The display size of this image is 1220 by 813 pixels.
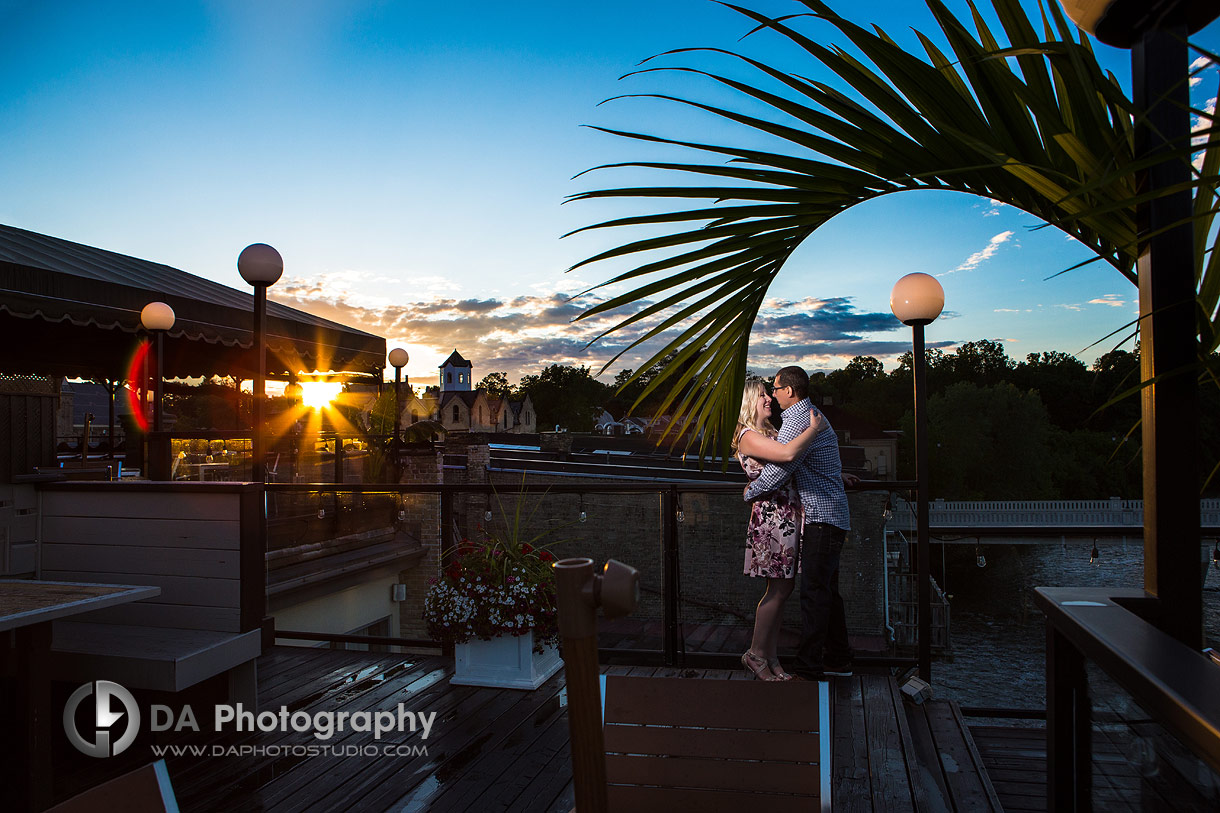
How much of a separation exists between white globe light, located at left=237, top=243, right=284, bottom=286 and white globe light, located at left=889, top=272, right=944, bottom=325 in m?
3.64

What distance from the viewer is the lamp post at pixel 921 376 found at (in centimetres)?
379

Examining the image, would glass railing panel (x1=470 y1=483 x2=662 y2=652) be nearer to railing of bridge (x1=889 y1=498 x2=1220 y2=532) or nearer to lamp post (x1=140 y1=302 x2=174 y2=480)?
lamp post (x1=140 y1=302 x2=174 y2=480)

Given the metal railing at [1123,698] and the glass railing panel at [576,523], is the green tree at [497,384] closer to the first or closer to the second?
the glass railing panel at [576,523]

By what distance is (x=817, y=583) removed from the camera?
3451mm

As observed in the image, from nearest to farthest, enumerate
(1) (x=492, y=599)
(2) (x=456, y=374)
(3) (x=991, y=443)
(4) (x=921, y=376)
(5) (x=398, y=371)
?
1. (1) (x=492, y=599)
2. (4) (x=921, y=376)
3. (5) (x=398, y=371)
4. (3) (x=991, y=443)
5. (2) (x=456, y=374)

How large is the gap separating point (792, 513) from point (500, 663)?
1.80 m

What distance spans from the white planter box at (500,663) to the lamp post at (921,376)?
6.94 ft

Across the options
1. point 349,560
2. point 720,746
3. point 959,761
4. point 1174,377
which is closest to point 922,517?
point 959,761

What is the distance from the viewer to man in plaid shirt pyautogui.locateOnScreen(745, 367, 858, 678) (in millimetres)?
3430

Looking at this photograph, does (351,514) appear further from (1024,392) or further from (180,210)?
(1024,392)

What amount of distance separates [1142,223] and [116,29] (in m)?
11.3

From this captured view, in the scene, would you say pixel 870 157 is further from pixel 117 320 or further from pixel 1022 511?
pixel 1022 511

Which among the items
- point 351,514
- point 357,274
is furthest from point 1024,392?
point 351,514

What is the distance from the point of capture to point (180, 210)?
11.6 meters
